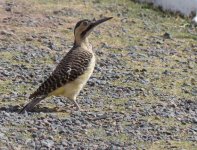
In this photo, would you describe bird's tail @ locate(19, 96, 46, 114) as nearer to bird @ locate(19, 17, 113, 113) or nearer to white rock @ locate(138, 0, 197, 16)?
bird @ locate(19, 17, 113, 113)

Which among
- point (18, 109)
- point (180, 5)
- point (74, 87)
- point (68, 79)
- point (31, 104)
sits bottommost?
point (180, 5)

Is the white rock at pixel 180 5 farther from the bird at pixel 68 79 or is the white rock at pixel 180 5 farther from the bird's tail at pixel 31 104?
the bird's tail at pixel 31 104

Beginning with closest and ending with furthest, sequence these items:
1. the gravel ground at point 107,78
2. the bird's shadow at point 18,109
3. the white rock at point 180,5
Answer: the gravel ground at point 107,78, the bird's shadow at point 18,109, the white rock at point 180,5

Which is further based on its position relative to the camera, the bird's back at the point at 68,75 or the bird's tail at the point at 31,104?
the bird's back at the point at 68,75

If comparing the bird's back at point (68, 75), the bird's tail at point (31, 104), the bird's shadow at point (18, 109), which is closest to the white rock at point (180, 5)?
the bird's back at point (68, 75)

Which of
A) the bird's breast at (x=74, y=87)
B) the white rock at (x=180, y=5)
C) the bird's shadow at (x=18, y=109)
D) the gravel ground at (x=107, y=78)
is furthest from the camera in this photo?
the white rock at (x=180, y=5)

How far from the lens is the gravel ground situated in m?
9.74

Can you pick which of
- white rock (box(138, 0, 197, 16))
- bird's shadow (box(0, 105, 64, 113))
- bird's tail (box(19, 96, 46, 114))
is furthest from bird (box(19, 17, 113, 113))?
white rock (box(138, 0, 197, 16))

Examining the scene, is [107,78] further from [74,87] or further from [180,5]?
[180,5]

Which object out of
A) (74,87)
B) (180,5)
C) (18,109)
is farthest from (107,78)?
(180,5)

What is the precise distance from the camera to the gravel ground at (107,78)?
32.0 ft

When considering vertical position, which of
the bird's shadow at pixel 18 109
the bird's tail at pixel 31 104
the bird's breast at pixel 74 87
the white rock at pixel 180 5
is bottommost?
the white rock at pixel 180 5

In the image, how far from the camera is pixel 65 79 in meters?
10.8

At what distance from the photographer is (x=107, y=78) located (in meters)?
12.6
